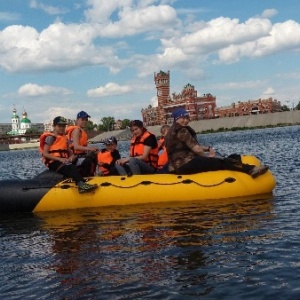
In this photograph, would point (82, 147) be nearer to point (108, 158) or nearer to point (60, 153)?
point (60, 153)

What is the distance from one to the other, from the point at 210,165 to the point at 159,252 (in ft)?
14.5

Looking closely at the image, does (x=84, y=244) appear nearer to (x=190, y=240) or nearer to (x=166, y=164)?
(x=190, y=240)

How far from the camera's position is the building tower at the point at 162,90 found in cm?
16150

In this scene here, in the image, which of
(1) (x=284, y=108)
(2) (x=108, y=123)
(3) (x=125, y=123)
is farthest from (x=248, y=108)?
(2) (x=108, y=123)

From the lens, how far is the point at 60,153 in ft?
37.0

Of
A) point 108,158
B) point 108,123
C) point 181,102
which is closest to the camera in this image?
point 108,158

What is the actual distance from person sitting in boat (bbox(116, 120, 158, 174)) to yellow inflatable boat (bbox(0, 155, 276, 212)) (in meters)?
0.39

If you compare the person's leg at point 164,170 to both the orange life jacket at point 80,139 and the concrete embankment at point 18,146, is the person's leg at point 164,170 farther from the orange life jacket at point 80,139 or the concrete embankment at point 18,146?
the concrete embankment at point 18,146

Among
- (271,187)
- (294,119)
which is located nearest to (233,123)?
(294,119)

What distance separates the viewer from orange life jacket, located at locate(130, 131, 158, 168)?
11688mm

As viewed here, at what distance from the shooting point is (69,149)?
11.5 m

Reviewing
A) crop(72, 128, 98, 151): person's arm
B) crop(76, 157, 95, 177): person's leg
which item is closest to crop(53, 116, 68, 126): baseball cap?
crop(72, 128, 98, 151): person's arm

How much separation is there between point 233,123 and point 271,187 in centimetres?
13805

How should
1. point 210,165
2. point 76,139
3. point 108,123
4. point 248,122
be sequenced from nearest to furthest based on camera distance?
point 210,165, point 76,139, point 248,122, point 108,123
